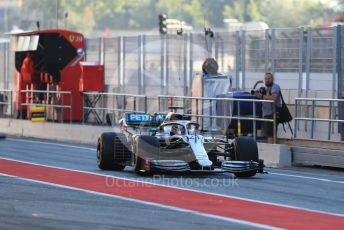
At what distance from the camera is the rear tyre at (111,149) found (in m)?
18.7

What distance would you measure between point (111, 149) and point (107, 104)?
1498 centimetres

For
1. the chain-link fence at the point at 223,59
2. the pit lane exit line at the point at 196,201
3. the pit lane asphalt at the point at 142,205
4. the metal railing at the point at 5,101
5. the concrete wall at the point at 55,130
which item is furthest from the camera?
the metal railing at the point at 5,101

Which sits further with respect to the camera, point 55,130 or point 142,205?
point 55,130

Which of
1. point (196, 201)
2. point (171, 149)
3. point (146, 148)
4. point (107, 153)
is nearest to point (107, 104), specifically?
point (107, 153)

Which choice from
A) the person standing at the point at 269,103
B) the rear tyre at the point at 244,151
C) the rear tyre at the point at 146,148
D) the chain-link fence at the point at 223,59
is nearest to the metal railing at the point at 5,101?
the chain-link fence at the point at 223,59

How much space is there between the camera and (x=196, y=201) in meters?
14.5

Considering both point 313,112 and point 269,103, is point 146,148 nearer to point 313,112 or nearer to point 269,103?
point 269,103

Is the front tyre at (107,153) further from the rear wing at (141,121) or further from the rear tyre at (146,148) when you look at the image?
the rear tyre at (146,148)

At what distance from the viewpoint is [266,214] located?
Result: 13.3 meters

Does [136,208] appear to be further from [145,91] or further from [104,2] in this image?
[104,2]

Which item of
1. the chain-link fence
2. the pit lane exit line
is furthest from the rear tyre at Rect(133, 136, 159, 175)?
the chain-link fence

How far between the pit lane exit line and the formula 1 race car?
0.58m

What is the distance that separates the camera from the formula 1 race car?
57.1 feet

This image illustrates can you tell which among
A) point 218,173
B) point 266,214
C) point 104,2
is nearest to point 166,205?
point 266,214
